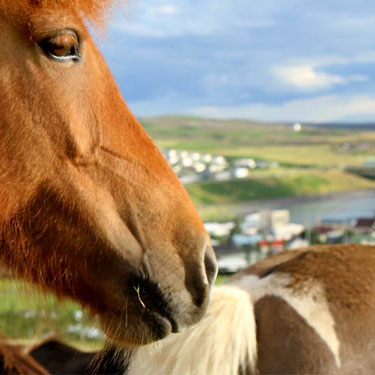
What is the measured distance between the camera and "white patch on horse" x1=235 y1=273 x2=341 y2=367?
2.56 metres

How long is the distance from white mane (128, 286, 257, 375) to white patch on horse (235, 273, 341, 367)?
0.18 m

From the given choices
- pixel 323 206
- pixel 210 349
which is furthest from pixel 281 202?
pixel 210 349

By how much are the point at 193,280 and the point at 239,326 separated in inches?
25.6

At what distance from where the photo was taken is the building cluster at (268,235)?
761 cm

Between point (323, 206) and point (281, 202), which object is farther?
point (281, 202)

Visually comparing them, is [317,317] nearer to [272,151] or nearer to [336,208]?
[336,208]

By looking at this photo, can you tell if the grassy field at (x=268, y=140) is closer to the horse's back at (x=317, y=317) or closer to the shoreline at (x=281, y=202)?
the shoreline at (x=281, y=202)

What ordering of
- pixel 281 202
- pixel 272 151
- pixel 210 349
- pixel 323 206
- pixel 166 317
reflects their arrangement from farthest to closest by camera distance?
pixel 272 151, pixel 281 202, pixel 323 206, pixel 210 349, pixel 166 317

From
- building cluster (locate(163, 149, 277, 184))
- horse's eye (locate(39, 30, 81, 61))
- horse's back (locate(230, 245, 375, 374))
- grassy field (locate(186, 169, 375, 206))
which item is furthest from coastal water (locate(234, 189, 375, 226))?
horse's eye (locate(39, 30, 81, 61))

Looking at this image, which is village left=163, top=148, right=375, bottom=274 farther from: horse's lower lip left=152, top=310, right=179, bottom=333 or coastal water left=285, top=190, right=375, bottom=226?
horse's lower lip left=152, top=310, right=179, bottom=333

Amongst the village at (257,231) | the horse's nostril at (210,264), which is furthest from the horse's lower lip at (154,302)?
the village at (257,231)

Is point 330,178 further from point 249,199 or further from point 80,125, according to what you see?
point 80,125

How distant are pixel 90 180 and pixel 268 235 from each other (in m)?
6.84

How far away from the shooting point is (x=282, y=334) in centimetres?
260
